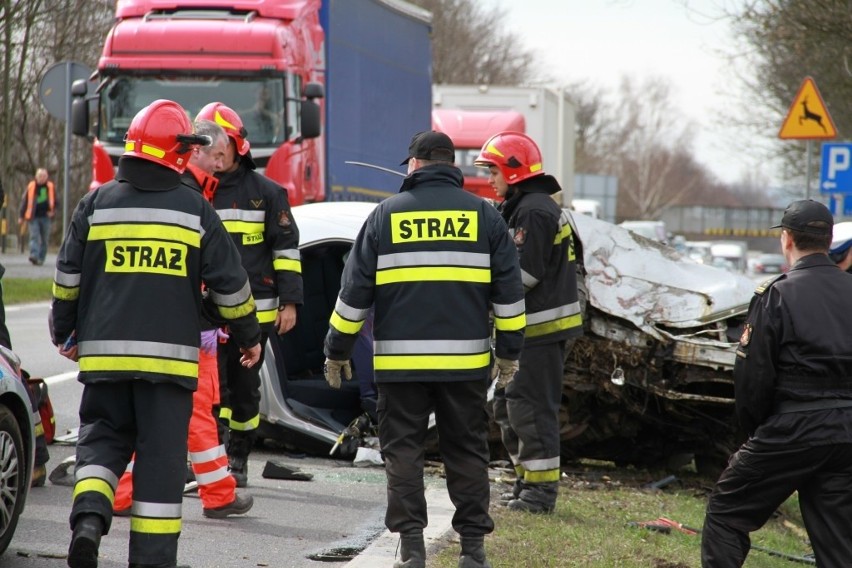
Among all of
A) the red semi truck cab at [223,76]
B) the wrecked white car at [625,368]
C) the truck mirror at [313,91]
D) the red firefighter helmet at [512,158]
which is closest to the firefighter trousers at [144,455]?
the red firefighter helmet at [512,158]

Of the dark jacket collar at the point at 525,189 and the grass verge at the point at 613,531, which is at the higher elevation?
the dark jacket collar at the point at 525,189

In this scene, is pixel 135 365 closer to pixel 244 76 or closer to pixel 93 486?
pixel 93 486

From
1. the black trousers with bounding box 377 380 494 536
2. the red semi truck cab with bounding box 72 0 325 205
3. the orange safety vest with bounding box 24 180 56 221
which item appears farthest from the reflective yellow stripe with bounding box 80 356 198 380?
the orange safety vest with bounding box 24 180 56 221

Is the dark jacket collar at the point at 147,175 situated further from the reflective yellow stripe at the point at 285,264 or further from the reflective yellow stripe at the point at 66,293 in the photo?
the reflective yellow stripe at the point at 285,264

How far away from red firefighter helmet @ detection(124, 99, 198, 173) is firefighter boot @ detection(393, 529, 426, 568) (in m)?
1.77

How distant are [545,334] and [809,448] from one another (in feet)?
7.30

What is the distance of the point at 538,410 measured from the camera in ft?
22.4

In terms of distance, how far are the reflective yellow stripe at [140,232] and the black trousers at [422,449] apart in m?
1.16

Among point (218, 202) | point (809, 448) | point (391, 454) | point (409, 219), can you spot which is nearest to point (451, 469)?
point (391, 454)

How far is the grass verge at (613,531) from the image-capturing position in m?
5.81

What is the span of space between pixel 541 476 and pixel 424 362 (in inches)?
68.9

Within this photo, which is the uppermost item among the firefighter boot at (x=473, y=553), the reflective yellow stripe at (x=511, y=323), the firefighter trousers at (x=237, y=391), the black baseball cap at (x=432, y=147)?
the black baseball cap at (x=432, y=147)

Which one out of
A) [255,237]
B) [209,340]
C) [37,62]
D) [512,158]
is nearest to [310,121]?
[255,237]

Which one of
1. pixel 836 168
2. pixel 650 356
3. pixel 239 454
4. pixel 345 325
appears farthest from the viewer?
pixel 836 168
